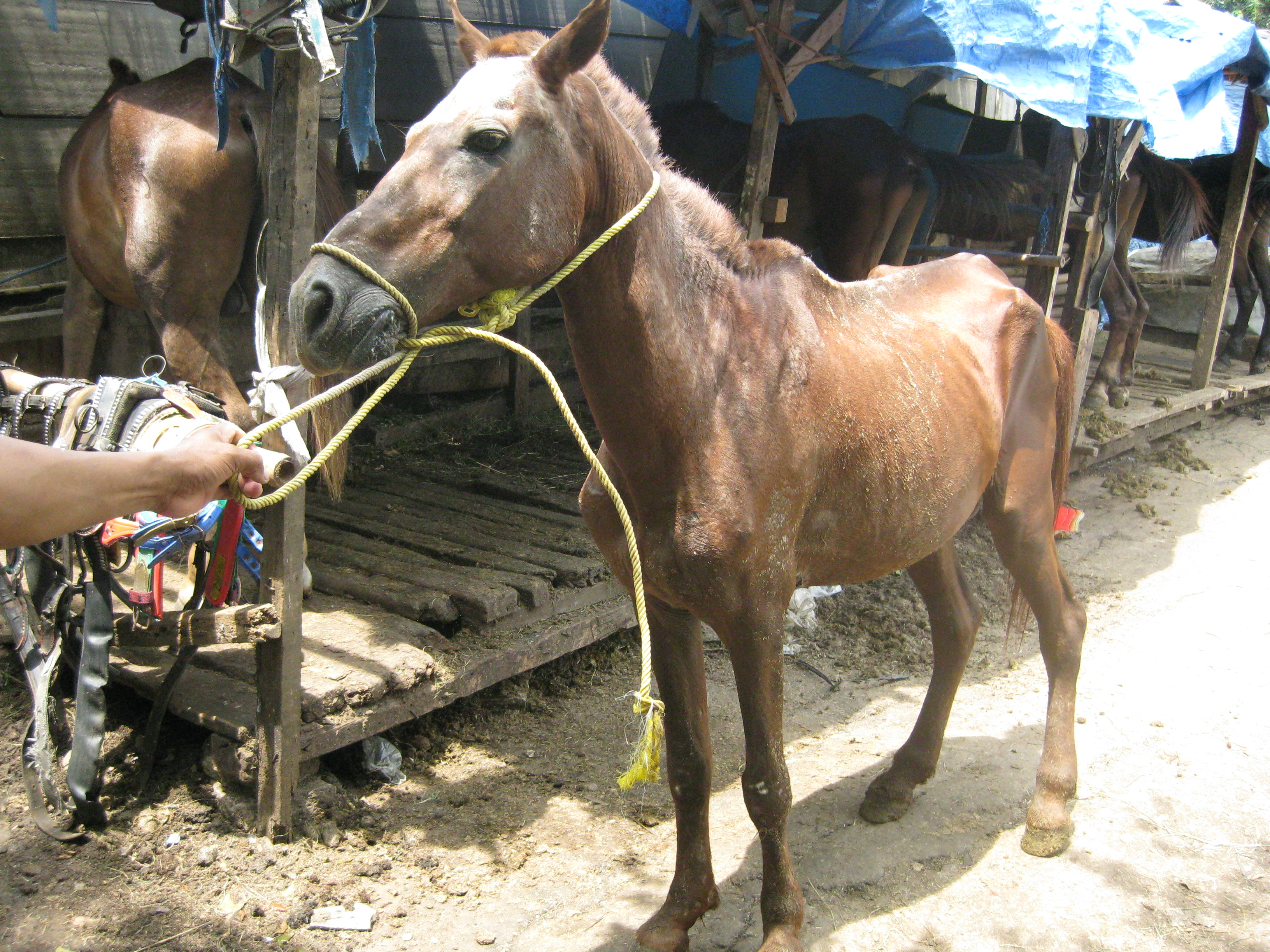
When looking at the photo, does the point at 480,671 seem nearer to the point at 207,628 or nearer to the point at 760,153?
the point at 207,628

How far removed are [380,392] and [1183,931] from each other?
278 cm

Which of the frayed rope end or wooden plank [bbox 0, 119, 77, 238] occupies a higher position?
wooden plank [bbox 0, 119, 77, 238]

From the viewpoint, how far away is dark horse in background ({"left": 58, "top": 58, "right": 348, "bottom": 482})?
139 inches

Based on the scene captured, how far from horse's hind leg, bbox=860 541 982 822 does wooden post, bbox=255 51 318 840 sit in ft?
6.61

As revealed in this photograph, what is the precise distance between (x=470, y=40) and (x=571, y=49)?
35cm

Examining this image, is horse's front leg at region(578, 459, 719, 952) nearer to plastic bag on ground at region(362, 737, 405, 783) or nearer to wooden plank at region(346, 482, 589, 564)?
plastic bag on ground at region(362, 737, 405, 783)

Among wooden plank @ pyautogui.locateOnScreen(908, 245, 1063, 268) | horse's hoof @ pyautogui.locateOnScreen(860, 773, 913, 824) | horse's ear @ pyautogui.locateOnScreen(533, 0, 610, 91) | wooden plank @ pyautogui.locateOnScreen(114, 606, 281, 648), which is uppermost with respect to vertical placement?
horse's ear @ pyautogui.locateOnScreen(533, 0, 610, 91)

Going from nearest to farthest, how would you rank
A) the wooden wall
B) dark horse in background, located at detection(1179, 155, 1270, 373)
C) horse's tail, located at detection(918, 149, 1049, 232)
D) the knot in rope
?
1. the knot in rope
2. the wooden wall
3. horse's tail, located at detection(918, 149, 1049, 232)
4. dark horse in background, located at detection(1179, 155, 1270, 373)

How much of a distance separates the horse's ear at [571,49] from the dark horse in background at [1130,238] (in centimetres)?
661

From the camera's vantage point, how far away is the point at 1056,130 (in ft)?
18.6

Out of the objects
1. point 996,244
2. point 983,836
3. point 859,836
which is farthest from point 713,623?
point 996,244

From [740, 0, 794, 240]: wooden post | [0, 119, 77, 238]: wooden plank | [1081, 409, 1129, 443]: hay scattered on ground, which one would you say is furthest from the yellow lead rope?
[1081, 409, 1129, 443]: hay scattered on ground

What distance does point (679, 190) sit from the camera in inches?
88.8

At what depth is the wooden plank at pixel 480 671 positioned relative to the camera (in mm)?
3010
